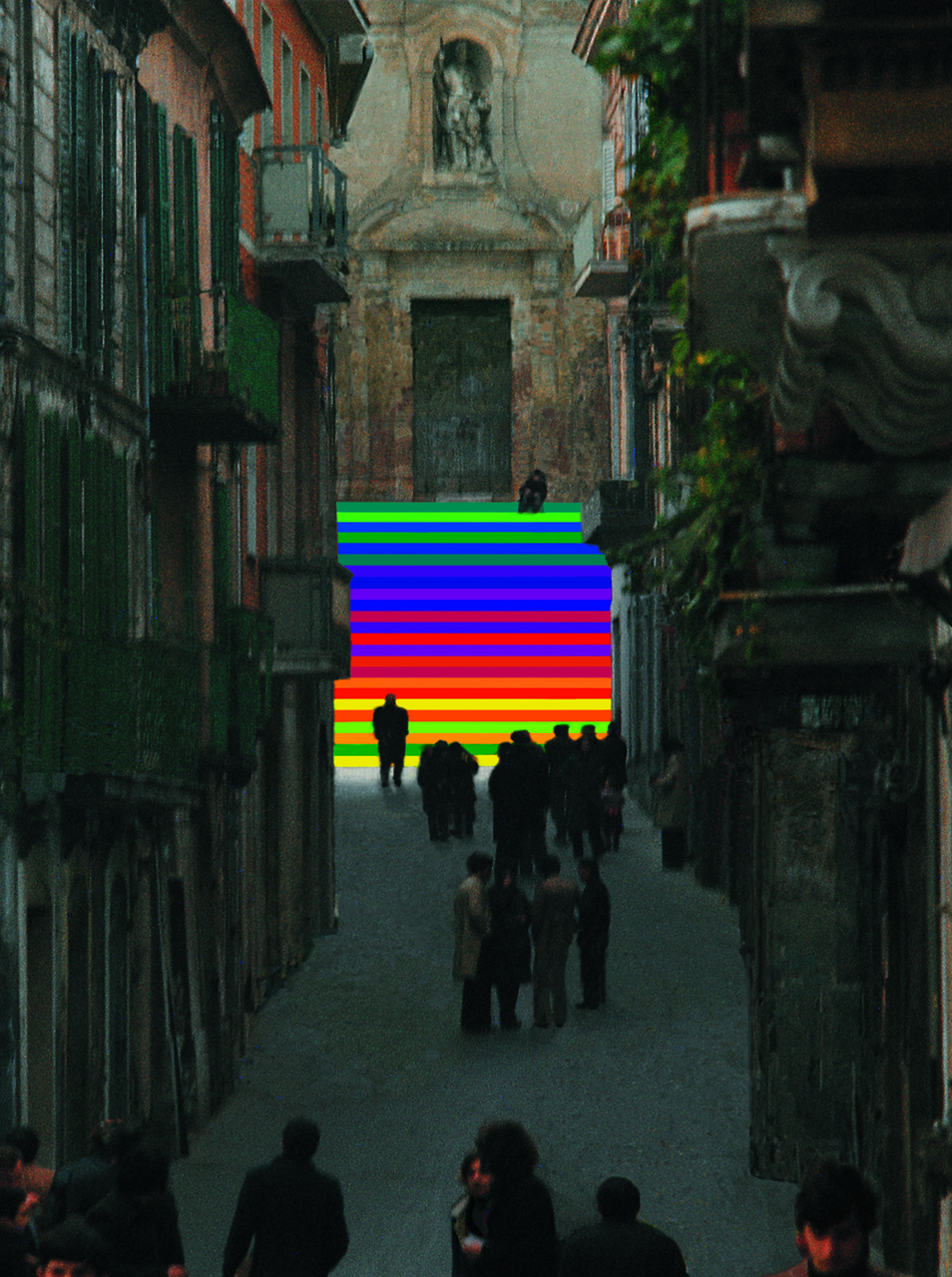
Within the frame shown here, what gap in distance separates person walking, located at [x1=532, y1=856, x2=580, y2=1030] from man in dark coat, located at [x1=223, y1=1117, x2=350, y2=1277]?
36.3ft

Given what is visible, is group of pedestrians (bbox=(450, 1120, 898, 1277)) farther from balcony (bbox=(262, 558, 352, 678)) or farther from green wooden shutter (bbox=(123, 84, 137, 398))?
balcony (bbox=(262, 558, 352, 678))

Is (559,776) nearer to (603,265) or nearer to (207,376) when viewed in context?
(603,265)

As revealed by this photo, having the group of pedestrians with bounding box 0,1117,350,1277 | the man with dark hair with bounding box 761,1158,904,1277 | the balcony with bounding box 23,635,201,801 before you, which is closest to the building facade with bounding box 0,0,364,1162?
the balcony with bounding box 23,635,201,801

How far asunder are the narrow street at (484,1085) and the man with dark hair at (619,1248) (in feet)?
14.3

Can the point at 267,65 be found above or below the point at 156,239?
above

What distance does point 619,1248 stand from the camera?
802 centimetres

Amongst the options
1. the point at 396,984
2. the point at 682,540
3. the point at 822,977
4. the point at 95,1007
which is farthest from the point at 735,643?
the point at 396,984

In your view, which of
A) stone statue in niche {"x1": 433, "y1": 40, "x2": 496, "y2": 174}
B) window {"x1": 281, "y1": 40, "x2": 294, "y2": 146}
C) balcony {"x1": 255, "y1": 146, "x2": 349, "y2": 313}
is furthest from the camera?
stone statue in niche {"x1": 433, "y1": 40, "x2": 496, "y2": 174}

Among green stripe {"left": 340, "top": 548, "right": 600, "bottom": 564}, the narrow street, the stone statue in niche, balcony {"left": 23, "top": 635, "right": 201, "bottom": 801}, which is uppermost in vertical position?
the stone statue in niche

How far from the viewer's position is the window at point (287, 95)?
28.3 m

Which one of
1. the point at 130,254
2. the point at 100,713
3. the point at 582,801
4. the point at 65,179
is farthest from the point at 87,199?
the point at 582,801

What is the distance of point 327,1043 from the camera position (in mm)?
21781

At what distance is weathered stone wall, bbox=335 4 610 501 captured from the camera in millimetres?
49094

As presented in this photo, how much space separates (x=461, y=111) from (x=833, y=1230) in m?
45.4
